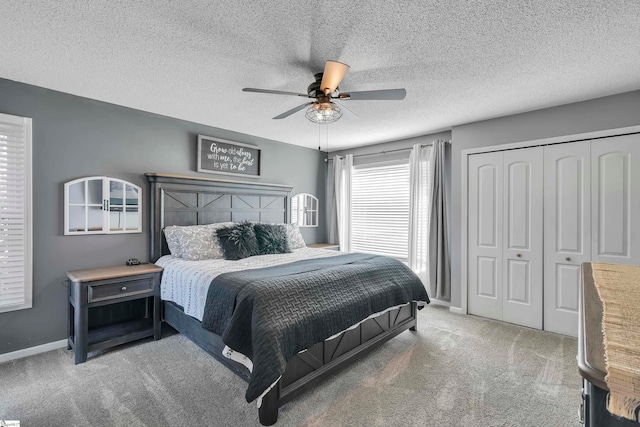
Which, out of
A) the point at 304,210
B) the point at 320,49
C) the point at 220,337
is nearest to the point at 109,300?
the point at 220,337

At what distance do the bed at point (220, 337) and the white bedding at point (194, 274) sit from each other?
5.9 inches

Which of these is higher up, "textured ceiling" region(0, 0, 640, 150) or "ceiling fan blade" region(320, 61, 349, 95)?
"textured ceiling" region(0, 0, 640, 150)

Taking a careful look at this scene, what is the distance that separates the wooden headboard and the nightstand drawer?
51 centimetres

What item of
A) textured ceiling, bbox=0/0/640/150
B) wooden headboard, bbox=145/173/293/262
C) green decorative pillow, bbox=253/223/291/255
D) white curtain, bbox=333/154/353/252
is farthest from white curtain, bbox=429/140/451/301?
wooden headboard, bbox=145/173/293/262

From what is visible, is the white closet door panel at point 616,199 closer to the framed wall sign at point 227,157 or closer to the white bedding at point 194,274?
the white bedding at point 194,274

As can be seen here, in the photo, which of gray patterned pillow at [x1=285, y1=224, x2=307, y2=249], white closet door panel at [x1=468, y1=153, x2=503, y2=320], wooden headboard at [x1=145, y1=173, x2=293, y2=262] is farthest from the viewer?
gray patterned pillow at [x1=285, y1=224, x2=307, y2=249]

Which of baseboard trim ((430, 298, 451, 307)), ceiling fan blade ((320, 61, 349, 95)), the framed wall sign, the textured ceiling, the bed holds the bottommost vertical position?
baseboard trim ((430, 298, 451, 307))

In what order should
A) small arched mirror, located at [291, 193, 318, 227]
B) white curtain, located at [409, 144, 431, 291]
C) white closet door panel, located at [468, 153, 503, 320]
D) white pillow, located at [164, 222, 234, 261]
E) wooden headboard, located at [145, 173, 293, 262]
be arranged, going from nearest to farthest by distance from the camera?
white pillow, located at [164, 222, 234, 261] < wooden headboard, located at [145, 173, 293, 262] < white closet door panel, located at [468, 153, 503, 320] < white curtain, located at [409, 144, 431, 291] < small arched mirror, located at [291, 193, 318, 227]

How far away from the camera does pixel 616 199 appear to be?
2934mm

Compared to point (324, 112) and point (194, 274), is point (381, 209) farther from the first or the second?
point (194, 274)

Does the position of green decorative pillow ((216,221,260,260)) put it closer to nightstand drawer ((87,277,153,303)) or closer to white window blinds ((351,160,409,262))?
nightstand drawer ((87,277,153,303))

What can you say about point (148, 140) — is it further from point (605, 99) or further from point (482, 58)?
point (605, 99)

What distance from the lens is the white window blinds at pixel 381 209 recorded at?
4797 millimetres

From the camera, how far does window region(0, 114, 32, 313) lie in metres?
2.61
